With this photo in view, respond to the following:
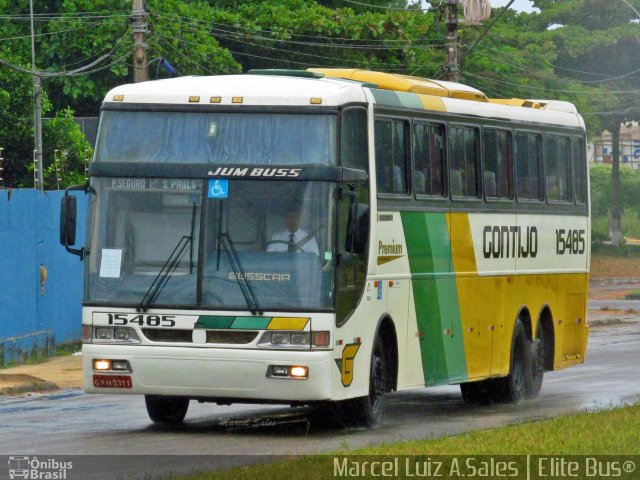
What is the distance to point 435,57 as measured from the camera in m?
48.6

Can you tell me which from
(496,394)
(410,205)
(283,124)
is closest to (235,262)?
(283,124)

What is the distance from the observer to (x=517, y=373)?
61.5 ft

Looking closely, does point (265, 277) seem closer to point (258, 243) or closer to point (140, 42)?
point (258, 243)

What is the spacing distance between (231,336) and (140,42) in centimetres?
1348

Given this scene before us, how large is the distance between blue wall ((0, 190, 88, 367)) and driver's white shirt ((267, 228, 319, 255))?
878cm

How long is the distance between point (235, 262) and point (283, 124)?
53.7 inches

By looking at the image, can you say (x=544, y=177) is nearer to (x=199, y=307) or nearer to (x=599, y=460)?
(x=199, y=307)

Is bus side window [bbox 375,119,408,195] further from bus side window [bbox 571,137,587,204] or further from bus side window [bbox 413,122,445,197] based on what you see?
bus side window [bbox 571,137,587,204]

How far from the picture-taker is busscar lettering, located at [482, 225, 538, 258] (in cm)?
1753

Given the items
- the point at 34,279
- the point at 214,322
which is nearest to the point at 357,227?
the point at 214,322

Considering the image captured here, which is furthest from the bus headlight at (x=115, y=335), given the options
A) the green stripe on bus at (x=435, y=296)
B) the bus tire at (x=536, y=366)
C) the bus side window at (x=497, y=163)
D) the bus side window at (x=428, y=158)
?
the bus tire at (x=536, y=366)

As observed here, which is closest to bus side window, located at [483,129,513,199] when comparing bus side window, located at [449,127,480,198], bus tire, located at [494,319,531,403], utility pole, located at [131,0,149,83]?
bus side window, located at [449,127,480,198]

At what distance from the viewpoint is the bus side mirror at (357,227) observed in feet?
44.9

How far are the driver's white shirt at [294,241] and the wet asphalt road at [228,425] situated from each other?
1689 millimetres
